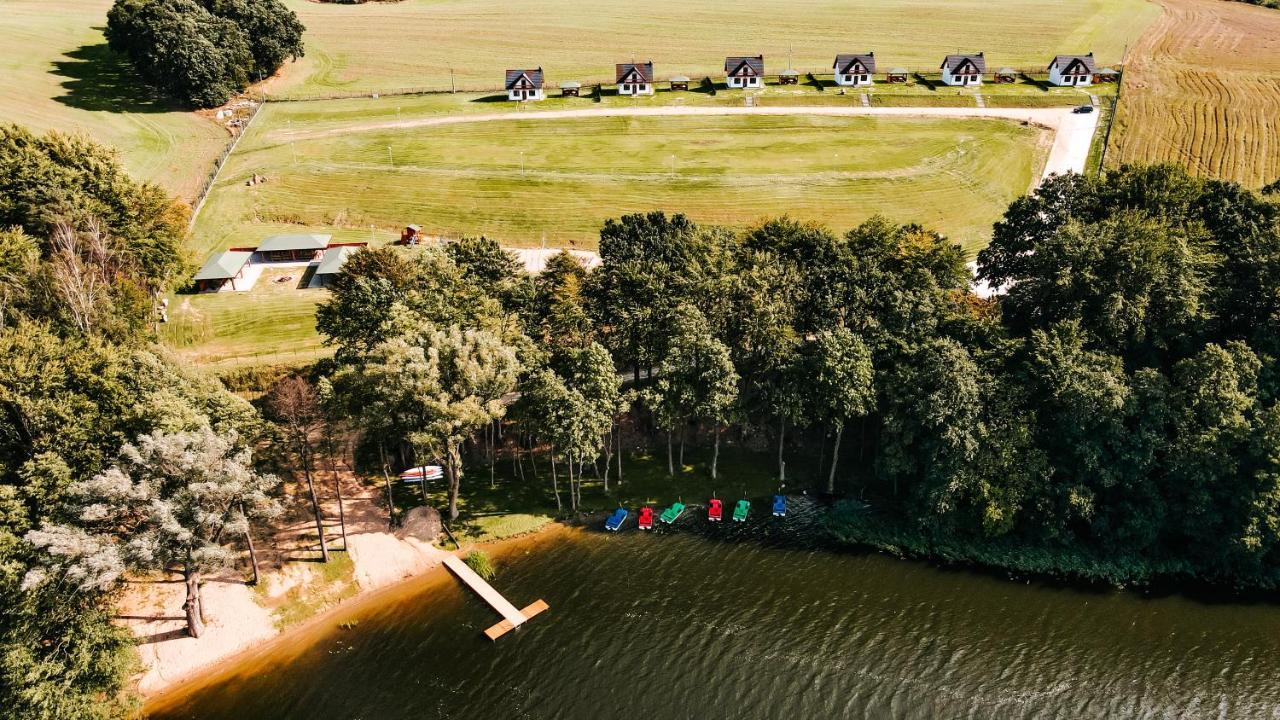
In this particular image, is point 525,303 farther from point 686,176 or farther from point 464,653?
point 686,176

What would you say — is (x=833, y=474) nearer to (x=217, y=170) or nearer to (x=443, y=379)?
(x=443, y=379)

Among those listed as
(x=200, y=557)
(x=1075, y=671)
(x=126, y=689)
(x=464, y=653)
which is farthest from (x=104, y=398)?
(x=1075, y=671)

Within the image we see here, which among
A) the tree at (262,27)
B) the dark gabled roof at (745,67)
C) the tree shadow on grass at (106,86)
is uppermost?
the tree at (262,27)

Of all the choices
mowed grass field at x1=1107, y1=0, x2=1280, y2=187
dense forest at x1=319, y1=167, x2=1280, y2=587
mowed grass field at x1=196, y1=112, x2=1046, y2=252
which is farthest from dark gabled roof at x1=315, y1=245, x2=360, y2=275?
mowed grass field at x1=1107, y1=0, x2=1280, y2=187

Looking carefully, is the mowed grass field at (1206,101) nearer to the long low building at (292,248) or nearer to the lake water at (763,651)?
the lake water at (763,651)

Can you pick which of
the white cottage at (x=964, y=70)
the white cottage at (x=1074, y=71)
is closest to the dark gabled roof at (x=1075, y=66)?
the white cottage at (x=1074, y=71)

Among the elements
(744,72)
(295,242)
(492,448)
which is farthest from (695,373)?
(744,72)
